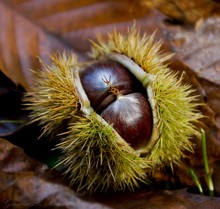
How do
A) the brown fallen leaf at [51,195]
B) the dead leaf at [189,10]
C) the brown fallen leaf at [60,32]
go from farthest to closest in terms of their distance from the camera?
the dead leaf at [189,10], the brown fallen leaf at [60,32], the brown fallen leaf at [51,195]

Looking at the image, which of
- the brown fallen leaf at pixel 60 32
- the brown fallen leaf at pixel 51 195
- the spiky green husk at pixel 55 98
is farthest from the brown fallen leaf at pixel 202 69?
the spiky green husk at pixel 55 98

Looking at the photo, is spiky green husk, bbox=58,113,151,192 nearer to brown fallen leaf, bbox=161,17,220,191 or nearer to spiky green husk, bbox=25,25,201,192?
spiky green husk, bbox=25,25,201,192

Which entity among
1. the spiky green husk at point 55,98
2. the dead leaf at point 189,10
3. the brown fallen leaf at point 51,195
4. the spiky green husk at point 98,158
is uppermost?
the dead leaf at point 189,10

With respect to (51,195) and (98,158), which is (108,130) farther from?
(51,195)

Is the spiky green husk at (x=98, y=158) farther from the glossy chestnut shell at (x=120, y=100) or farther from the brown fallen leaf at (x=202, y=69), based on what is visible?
the brown fallen leaf at (x=202, y=69)

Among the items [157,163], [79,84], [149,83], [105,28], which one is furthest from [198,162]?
[105,28]

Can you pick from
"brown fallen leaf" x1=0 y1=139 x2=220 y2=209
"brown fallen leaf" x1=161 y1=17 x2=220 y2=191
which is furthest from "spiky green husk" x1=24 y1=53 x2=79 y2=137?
"brown fallen leaf" x1=161 y1=17 x2=220 y2=191

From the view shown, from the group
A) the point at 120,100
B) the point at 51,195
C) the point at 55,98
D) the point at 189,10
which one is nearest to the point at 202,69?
the point at 189,10
